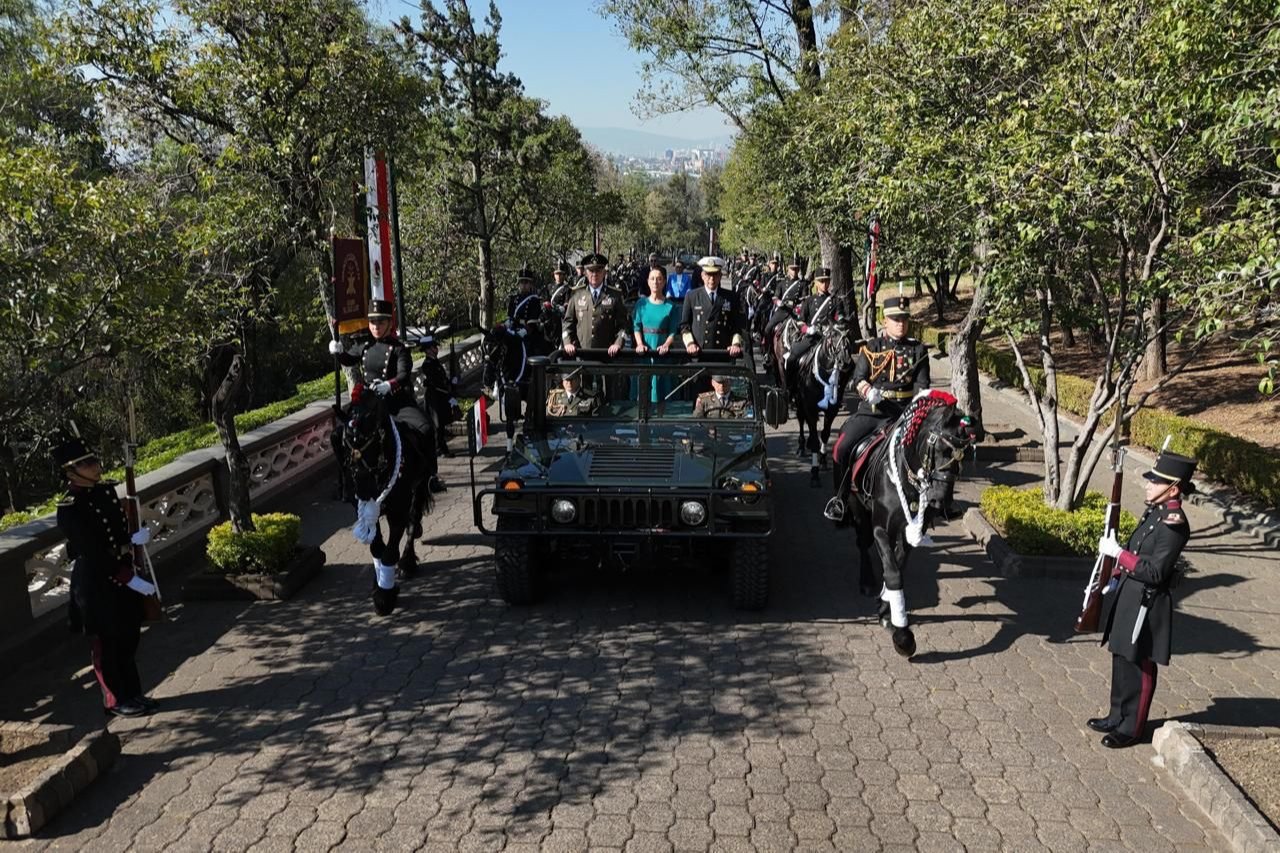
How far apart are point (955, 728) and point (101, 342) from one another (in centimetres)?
631

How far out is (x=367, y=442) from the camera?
291 inches

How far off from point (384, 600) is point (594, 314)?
6.09m

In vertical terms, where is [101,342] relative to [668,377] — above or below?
above

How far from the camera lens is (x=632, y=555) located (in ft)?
24.1

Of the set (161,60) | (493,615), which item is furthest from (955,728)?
(161,60)

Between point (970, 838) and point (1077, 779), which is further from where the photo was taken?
point (1077, 779)

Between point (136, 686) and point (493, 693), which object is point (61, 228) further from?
point (493, 693)

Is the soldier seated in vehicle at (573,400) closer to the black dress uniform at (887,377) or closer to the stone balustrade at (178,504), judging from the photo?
the black dress uniform at (887,377)

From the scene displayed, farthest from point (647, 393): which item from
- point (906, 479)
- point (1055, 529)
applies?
point (1055, 529)

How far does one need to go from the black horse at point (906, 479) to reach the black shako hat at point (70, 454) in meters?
5.74

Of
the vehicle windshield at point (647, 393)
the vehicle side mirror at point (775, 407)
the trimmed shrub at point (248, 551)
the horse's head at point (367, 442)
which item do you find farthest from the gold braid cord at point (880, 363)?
the trimmed shrub at point (248, 551)

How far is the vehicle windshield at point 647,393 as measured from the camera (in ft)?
28.7

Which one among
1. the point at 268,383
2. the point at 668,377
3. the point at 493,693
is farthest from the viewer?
the point at 268,383

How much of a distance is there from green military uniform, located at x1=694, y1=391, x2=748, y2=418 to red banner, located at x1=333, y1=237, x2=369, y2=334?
332cm
